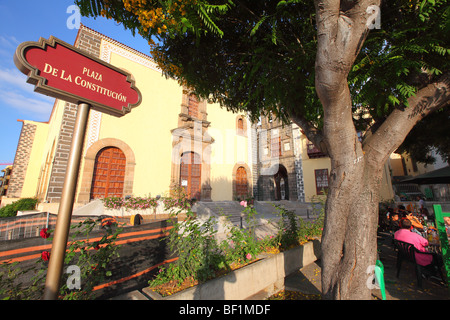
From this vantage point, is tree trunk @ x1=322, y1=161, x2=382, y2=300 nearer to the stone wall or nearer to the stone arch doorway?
the stone arch doorway

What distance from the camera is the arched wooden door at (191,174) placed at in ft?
39.4

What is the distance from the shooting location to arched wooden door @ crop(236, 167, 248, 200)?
46.1ft

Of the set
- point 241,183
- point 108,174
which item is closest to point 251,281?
point 108,174

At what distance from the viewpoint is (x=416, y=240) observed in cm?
398

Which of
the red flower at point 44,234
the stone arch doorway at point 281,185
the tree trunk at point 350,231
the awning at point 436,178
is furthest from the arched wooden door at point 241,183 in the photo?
the red flower at point 44,234

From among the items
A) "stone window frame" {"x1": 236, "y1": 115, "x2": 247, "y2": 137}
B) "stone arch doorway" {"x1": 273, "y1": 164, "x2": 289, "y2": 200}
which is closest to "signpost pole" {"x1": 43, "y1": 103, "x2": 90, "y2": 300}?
"stone window frame" {"x1": 236, "y1": 115, "x2": 247, "y2": 137}

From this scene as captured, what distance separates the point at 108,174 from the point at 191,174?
473 centimetres

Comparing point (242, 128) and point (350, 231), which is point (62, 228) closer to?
point (350, 231)

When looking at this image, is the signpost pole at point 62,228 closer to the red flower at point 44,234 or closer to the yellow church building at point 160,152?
the red flower at point 44,234

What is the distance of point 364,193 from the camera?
271 centimetres

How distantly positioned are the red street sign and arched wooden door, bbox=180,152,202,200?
34.0 feet

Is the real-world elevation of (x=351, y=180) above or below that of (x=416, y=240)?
above
